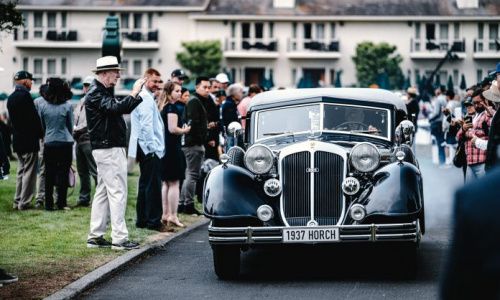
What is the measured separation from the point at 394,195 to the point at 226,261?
1718mm

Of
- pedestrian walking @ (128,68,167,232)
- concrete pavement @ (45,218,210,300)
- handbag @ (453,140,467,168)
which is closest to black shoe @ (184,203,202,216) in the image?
pedestrian walking @ (128,68,167,232)

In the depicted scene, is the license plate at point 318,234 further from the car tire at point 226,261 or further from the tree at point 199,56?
the tree at point 199,56

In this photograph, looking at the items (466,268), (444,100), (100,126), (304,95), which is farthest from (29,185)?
(444,100)

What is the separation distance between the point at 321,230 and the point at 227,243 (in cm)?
88

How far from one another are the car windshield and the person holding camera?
1732 millimetres

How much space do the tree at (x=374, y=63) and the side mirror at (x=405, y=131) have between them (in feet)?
203

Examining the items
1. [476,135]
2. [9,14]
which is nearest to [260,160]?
[476,135]

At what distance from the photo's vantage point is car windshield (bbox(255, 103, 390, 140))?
9844 mm

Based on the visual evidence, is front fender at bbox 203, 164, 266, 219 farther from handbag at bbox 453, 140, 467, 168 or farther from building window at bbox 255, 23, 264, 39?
building window at bbox 255, 23, 264, 39

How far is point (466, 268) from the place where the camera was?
1737 millimetres

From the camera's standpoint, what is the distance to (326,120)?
9.86m

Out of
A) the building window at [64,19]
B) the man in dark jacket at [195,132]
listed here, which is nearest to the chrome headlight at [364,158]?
the man in dark jacket at [195,132]

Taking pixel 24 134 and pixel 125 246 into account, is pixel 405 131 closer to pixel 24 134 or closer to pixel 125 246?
pixel 125 246

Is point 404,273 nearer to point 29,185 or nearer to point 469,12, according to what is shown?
point 29,185
